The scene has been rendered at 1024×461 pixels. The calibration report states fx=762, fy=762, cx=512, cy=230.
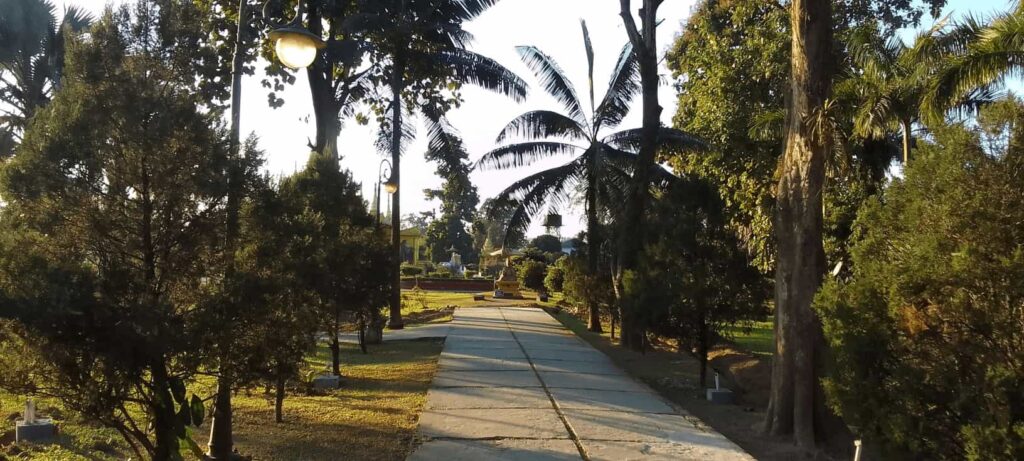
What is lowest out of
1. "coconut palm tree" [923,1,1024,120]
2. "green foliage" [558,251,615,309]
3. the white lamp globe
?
"green foliage" [558,251,615,309]

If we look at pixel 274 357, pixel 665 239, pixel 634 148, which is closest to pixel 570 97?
pixel 634 148

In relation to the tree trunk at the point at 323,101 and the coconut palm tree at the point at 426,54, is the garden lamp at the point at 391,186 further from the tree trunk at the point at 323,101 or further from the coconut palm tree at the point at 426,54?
the tree trunk at the point at 323,101

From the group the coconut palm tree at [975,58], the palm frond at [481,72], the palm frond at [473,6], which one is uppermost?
the palm frond at [473,6]

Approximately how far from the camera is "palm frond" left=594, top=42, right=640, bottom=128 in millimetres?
17844

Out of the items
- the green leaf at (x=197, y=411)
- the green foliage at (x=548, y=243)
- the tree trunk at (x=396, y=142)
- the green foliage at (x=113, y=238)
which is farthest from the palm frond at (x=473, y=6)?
the green foliage at (x=548, y=243)

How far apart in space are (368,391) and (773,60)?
9618 mm

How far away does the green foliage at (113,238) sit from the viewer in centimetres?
443

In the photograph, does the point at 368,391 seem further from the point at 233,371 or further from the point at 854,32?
the point at 854,32

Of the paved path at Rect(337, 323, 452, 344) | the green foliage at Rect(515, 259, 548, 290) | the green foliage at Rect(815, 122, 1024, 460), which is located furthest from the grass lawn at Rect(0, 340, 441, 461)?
the green foliage at Rect(515, 259, 548, 290)

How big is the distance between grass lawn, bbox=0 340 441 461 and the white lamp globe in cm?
272

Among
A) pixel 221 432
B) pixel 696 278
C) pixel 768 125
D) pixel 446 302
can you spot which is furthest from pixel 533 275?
pixel 221 432

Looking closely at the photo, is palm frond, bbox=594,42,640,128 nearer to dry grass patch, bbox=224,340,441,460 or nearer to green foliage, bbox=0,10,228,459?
dry grass patch, bbox=224,340,441,460

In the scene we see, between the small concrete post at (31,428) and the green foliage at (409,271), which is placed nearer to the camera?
the small concrete post at (31,428)

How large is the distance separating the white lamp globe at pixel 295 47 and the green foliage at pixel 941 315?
180 inches
